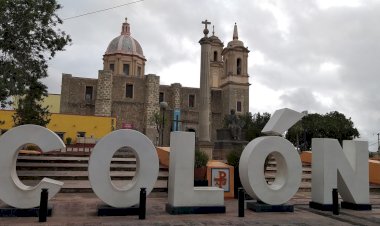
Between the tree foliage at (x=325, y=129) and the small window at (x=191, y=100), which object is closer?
the tree foliage at (x=325, y=129)

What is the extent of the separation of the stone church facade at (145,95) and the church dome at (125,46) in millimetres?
589

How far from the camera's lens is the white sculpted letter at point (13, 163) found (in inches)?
286

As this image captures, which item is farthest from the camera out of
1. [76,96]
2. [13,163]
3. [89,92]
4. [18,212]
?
[89,92]

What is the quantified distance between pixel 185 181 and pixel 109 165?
1699 millimetres

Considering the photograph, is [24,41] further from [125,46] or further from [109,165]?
[125,46]

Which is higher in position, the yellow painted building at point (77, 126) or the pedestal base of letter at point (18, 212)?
the yellow painted building at point (77, 126)

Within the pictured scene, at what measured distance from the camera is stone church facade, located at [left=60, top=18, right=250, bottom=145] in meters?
41.1

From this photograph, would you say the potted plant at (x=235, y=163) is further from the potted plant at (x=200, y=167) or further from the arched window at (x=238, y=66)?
the arched window at (x=238, y=66)

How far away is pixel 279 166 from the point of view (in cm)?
919

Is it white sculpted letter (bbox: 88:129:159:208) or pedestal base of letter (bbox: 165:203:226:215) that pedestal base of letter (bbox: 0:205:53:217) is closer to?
white sculpted letter (bbox: 88:129:159:208)

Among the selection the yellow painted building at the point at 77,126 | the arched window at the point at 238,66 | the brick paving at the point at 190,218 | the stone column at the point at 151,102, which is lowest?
the brick paving at the point at 190,218

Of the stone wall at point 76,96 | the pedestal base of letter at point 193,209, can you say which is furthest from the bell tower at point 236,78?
the pedestal base of letter at point 193,209

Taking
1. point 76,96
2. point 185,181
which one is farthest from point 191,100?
point 185,181

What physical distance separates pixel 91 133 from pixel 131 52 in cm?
1677
